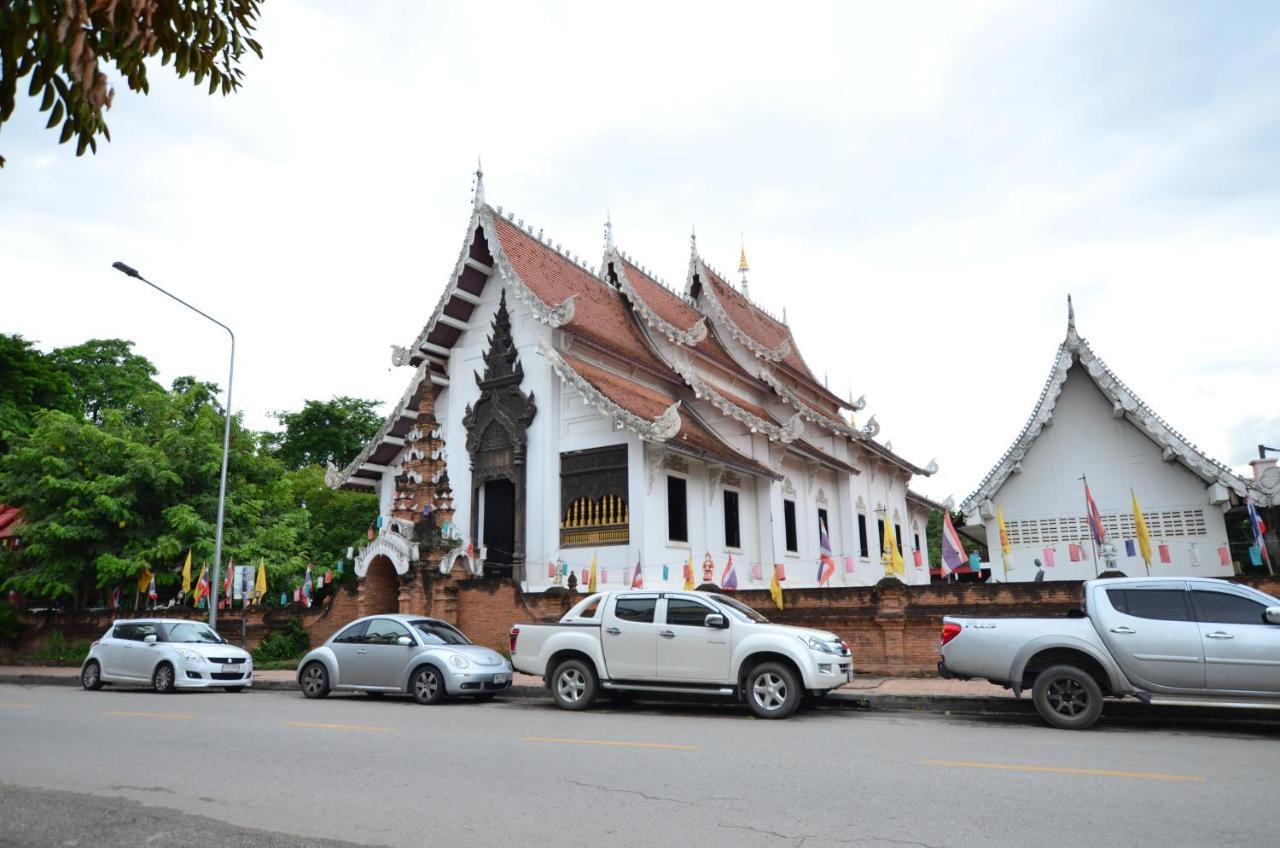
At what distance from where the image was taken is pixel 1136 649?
9.28 m

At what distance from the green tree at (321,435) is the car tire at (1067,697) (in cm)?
4579

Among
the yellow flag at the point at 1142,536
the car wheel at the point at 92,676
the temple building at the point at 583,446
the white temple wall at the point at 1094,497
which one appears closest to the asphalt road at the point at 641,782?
the yellow flag at the point at 1142,536

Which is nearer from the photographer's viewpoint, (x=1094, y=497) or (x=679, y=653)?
(x=679, y=653)

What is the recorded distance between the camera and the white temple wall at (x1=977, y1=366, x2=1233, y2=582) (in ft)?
49.8

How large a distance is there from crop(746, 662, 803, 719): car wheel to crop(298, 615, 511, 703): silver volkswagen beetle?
443 cm

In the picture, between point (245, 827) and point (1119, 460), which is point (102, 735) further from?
point (1119, 460)

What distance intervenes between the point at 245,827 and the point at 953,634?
746cm

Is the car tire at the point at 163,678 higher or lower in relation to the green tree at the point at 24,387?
lower

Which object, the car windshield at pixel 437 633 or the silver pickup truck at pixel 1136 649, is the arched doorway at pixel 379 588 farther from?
the silver pickup truck at pixel 1136 649

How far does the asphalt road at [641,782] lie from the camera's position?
537 cm

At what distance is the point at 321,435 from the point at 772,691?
44.7 meters

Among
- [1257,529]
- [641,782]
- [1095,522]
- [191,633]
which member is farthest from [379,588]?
[1257,529]

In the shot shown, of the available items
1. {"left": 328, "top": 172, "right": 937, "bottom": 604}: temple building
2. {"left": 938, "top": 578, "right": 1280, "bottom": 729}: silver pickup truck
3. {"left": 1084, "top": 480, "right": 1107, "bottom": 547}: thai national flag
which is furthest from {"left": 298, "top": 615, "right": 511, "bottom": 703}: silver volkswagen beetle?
{"left": 1084, "top": 480, "right": 1107, "bottom": 547}: thai national flag

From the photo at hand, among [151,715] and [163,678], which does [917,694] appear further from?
[163,678]
